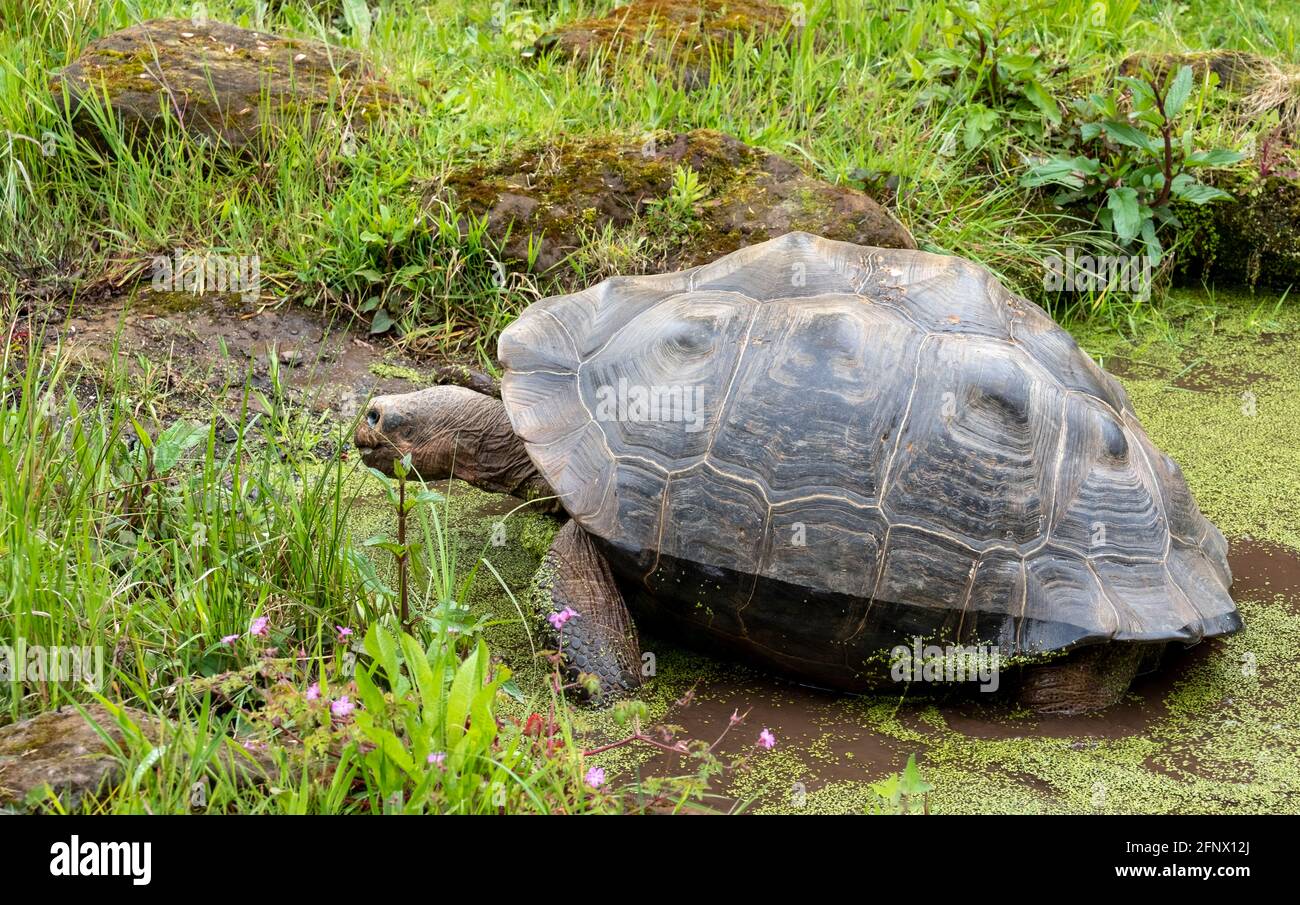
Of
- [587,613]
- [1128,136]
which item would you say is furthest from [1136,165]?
[587,613]

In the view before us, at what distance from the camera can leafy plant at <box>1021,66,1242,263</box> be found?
596 centimetres

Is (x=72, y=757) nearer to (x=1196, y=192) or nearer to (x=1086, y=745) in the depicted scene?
(x=1086, y=745)

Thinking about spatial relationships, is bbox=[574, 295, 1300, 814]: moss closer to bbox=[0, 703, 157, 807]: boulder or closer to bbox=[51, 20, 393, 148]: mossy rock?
bbox=[0, 703, 157, 807]: boulder

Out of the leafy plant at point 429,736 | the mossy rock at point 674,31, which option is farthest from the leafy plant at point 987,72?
the leafy plant at point 429,736

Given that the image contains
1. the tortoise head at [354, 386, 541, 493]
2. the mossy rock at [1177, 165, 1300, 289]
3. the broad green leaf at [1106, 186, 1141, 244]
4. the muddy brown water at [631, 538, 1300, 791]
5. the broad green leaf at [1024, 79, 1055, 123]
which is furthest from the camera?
the broad green leaf at [1024, 79, 1055, 123]

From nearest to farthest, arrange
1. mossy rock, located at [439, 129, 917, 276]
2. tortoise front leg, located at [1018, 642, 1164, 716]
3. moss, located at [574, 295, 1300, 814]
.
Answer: moss, located at [574, 295, 1300, 814]
tortoise front leg, located at [1018, 642, 1164, 716]
mossy rock, located at [439, 129, 917, 276]

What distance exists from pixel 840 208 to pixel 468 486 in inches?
84.9

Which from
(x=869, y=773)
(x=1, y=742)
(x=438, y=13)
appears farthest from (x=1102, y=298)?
(x=1, y=742)

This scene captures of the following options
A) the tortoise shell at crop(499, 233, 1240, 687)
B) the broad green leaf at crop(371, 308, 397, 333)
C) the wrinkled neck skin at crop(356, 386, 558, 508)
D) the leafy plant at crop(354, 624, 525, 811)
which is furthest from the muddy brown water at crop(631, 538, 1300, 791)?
the broad green leaf at crop(371, 308, 397, 333)

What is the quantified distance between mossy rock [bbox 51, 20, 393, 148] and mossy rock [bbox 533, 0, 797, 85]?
1.19 meters

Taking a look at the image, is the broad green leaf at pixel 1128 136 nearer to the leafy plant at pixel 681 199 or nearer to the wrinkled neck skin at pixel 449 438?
the leafy plant at pixel 681 199

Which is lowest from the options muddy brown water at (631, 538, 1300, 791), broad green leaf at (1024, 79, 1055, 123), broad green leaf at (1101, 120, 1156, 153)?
muddy brown water at (631, 538, 1300, 791)

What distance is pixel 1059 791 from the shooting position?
11.0ft

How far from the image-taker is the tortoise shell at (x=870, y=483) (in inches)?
142
